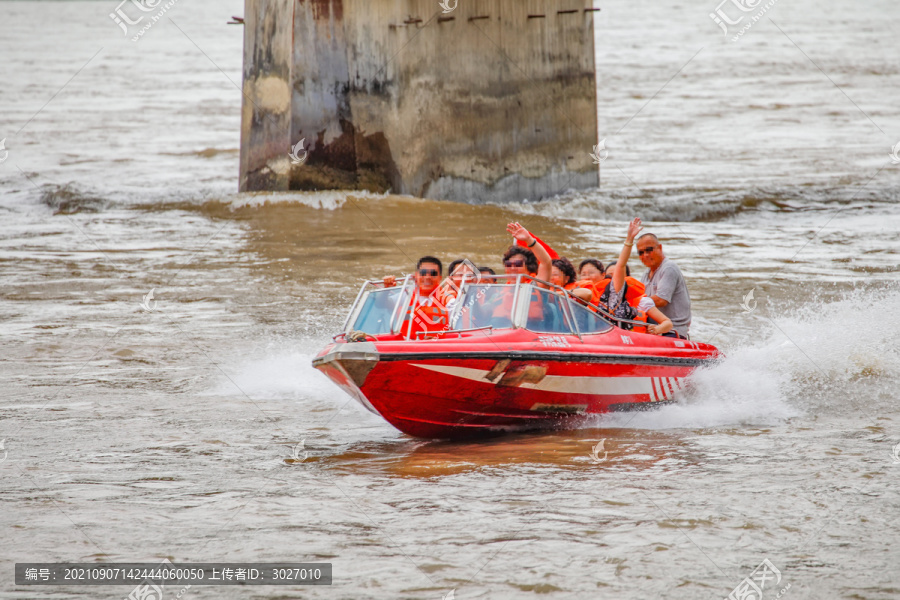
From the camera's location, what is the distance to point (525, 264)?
8656mm

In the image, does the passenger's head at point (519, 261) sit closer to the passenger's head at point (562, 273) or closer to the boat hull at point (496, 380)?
the passenger's head at point (562, 273)

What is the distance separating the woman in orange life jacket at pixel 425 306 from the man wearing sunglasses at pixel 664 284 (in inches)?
75.5

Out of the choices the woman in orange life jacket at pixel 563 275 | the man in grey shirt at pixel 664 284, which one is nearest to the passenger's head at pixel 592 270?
the woman in orange life jacket at pixel 563 275

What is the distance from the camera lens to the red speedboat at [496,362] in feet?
24.0

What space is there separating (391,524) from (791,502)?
2478 millimetres

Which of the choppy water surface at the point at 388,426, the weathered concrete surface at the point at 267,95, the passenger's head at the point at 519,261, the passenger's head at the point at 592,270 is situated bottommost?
the choppy water surface at the point at 388,426

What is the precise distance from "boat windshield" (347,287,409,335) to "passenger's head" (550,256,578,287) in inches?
54.0

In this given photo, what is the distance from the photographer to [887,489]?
6.54m

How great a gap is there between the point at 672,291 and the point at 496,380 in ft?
7.51

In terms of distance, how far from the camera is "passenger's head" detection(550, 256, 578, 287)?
8805mm

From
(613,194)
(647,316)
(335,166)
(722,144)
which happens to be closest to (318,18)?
(335,166)

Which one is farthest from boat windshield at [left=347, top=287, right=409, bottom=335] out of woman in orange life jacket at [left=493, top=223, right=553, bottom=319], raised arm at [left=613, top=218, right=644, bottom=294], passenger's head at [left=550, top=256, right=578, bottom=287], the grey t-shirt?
the grey t-shirt

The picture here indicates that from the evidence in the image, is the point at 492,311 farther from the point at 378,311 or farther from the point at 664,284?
the point at 664,284

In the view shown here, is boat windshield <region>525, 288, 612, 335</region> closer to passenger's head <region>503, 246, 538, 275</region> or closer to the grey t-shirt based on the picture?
passenger's head <region>503, 246, 538, 275</region>
